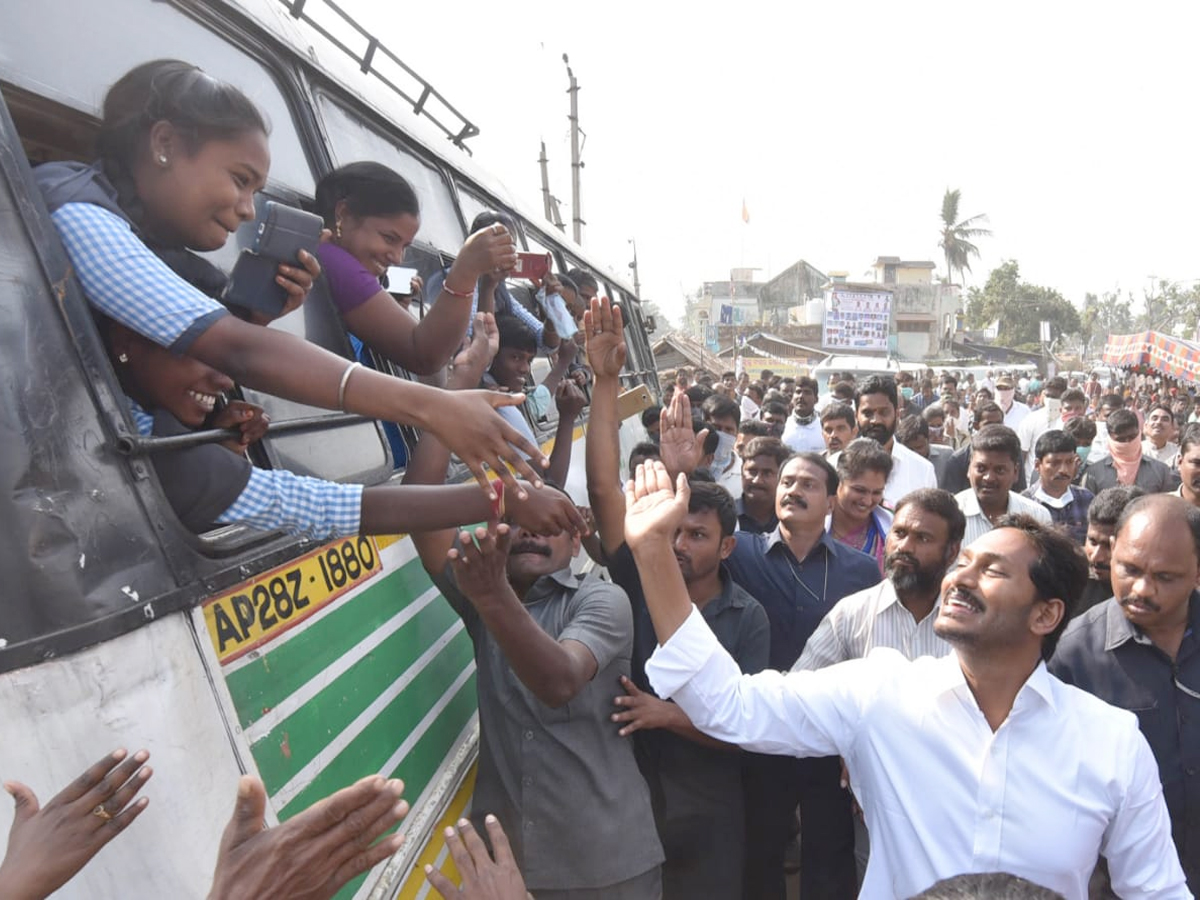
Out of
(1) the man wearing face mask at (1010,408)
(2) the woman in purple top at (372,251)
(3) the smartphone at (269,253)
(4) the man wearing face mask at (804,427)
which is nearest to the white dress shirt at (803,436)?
(4) the man wearing face mask at (804,427)

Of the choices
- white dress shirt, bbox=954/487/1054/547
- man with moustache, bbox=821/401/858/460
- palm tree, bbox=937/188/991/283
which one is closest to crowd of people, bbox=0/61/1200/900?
white dress shirt, bbox=954/487/1054/547

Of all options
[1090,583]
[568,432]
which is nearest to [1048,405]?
[1090,583]

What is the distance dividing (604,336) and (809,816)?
6.04 ft

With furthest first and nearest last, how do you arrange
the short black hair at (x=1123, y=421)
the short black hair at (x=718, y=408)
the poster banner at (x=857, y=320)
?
the poster banner at (x=857, y=320), the short black hair at (x=718, y=408), the short black hair at (x=1123, y=421)

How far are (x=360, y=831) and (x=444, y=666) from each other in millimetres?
1379

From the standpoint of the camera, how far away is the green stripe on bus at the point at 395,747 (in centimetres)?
172

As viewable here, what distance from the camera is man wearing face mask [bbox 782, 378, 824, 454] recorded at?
7.34 metres

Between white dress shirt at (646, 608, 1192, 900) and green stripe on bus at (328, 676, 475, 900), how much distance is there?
2.18 ft

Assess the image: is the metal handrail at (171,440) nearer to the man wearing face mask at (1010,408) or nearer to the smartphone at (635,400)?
the smartphone at (635,400)

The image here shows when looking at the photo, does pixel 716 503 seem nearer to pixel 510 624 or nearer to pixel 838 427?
pixel 510 624

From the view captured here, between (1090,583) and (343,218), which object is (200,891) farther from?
(1090,583)

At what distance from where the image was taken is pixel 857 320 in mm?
28156

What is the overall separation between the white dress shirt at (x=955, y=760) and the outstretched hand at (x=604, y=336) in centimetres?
89

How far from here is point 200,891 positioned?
4.19 ft
